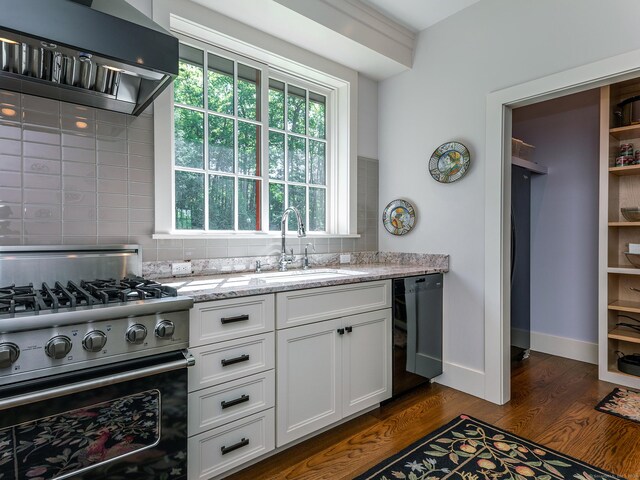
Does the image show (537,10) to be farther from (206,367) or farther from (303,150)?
(206,367)

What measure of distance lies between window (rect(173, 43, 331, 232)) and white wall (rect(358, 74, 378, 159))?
0.29m

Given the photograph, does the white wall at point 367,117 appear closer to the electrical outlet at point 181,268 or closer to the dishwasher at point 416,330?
the dishwasher at point 416,330

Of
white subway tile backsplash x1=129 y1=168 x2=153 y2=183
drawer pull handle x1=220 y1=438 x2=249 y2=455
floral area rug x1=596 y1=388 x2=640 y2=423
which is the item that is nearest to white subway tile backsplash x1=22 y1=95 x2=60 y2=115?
white subway tile backsplash x1=129 y1=168 x2=153 y2=183

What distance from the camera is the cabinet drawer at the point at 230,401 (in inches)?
59.1

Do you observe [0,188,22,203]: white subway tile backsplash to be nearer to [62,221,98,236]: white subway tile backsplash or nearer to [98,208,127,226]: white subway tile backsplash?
[62,221,98,236]: white subway tile backsplash

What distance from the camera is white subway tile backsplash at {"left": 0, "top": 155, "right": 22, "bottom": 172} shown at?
1577 millimetres

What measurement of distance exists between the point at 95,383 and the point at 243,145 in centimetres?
172

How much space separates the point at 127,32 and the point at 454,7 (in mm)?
2203

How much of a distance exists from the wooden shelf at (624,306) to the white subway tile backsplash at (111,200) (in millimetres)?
3329

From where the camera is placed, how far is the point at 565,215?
326cm

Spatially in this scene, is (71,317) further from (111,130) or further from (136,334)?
(111,130)

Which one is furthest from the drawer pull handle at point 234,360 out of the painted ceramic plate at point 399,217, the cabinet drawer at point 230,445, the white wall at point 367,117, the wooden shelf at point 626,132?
the wooden shelf at point 626,132

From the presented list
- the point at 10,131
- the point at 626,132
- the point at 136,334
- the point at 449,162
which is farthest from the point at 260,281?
the point at 626,132

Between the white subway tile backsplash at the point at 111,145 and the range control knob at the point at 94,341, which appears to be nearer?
the range control knob at the point at 94,341
